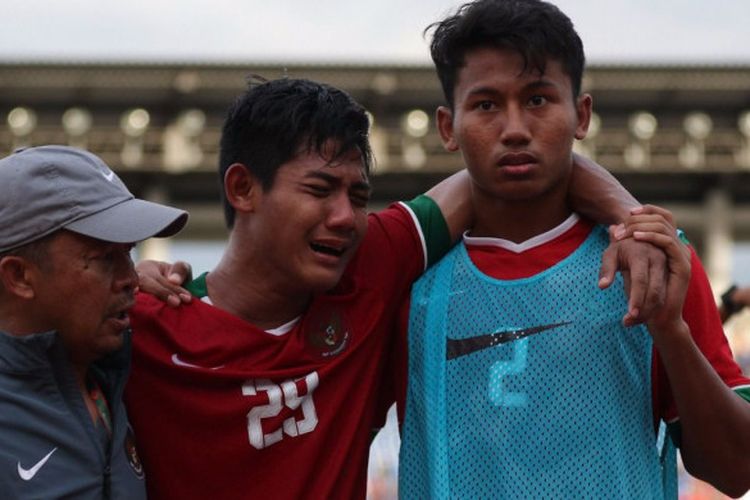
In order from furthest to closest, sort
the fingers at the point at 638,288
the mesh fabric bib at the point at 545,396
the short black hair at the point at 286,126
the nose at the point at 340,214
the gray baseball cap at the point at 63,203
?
the short black hair at the point at 286,126, the nose at the point at 340,214, the mesh fabric bib at the point at 545,396, the gray baseball cap at the point at 63,203, the fingers at the point at 638,288

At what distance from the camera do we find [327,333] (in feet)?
9.32

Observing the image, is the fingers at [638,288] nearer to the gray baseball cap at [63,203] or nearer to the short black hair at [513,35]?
the short black hair at [513,35]

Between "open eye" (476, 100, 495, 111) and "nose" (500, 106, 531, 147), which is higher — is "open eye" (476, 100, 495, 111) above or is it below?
above

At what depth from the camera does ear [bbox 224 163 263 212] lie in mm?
2898

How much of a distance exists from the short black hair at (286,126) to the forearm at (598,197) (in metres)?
0.47

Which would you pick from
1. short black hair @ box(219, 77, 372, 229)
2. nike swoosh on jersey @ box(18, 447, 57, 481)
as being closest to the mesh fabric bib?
short black hair @ box(219, 77, 372, 229)

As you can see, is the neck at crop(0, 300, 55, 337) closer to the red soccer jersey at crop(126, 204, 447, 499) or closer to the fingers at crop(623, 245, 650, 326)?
the red soccer jersey at crop(126, 204, 447, 499)

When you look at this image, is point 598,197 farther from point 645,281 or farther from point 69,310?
point 69,310

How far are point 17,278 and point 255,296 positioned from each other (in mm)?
542

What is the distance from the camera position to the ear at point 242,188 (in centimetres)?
290

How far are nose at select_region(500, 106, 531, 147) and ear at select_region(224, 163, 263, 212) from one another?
582mm

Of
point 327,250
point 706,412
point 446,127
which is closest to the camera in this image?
point 706,412

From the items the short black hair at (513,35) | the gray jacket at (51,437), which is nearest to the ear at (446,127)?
the short black hair at (513,35)

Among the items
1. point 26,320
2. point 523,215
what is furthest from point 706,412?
point 26,320
